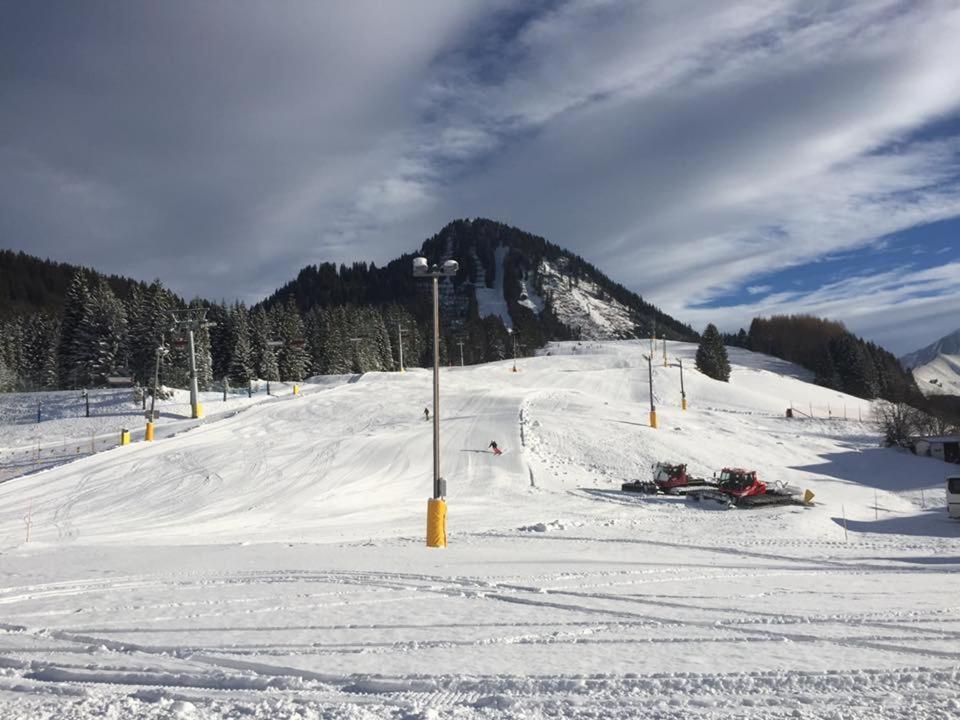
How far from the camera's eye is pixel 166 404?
2015 inches

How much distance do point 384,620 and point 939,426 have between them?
6158 centimetres

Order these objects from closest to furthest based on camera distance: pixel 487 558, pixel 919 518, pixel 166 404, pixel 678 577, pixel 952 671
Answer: pixel 952 671 < pixel 678 577 < pixel 487 558 < pixel 919 518 < pixel 166 404

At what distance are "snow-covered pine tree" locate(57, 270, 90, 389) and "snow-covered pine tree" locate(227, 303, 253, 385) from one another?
18.3 m

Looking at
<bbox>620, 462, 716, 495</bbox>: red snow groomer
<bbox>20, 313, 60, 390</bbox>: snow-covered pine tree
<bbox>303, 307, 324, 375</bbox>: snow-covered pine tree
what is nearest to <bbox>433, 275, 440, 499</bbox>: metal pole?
<bbox>620, 462, 716, 495</bbox>: red snow groomer

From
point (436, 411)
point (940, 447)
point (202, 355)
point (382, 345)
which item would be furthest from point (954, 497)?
point (382, 345)

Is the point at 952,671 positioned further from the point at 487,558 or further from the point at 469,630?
the point at 487,558

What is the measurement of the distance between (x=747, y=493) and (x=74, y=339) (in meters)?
67.2

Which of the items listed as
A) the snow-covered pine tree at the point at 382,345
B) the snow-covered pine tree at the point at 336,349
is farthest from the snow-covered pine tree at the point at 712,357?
the snow-covered pine tree at the point at 336,349

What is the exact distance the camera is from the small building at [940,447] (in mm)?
42347

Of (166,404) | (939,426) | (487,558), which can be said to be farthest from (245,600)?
(939,426)

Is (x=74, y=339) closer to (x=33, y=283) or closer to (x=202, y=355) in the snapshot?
(x=202, y=355)

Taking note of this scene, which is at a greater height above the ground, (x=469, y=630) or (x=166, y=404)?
(x=166, y=404)

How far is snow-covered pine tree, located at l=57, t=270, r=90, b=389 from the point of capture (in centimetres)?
6638

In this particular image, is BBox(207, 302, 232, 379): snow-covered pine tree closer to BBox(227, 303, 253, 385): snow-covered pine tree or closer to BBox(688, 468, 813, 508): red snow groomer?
BBox(227, 303, 253, 385): snow-covered pine tree
